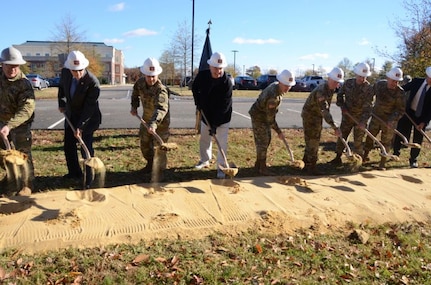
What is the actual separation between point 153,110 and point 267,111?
5.72 ft

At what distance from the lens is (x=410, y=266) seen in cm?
366

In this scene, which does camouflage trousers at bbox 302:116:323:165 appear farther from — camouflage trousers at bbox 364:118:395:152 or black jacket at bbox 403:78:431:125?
black jacket at bbox 403:78:431:125

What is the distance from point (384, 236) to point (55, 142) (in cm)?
666

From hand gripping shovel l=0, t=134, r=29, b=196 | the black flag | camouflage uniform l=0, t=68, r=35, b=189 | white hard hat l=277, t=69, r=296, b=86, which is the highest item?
the black flag

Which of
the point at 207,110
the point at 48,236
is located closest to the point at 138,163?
the point at 207,110

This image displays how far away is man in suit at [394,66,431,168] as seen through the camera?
23.5 ft

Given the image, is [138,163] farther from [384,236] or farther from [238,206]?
[384,236]

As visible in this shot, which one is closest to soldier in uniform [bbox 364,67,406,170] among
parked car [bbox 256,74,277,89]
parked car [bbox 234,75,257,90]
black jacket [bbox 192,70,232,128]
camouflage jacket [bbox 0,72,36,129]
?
black jacket [bbox 192,70,232,128]

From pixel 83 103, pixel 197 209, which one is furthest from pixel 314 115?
pixel 83 103

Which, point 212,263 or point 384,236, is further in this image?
point 384,236

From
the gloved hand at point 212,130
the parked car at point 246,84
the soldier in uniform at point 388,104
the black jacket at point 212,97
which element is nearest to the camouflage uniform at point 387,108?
the soldier in uniform at point 388,104

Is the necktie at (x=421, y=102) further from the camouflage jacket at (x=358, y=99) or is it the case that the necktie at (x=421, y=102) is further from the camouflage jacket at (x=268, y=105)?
the camouflage jacket at (x=268, y=105)

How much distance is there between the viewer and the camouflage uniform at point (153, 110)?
210 inches

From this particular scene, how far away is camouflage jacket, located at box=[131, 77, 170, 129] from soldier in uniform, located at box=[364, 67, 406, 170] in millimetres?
3862
